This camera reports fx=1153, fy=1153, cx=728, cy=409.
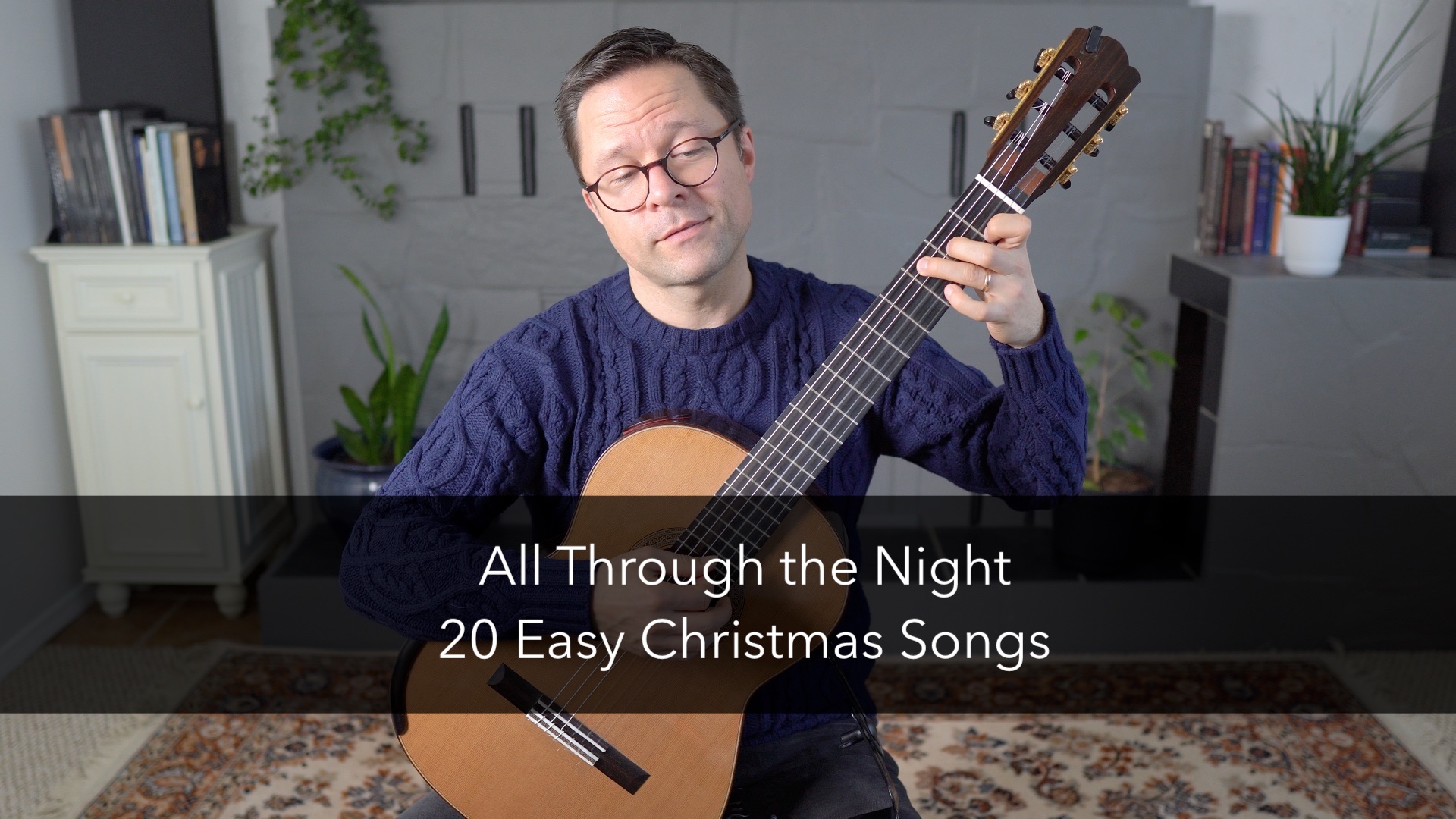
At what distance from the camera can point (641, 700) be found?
1268 millimetres

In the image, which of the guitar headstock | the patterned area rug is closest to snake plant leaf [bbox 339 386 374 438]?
the patterned area rug

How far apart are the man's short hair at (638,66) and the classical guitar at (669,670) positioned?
0.32 meters

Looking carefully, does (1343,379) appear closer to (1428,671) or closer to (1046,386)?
(1428,671)

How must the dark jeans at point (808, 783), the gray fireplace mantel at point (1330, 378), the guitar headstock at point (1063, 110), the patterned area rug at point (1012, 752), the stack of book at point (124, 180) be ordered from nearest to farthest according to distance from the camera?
the guitar headstock at point (1063, 110), the dark jeans at point (808, 783), the patterned area rug at point (1012, 752), the gray fireplace mantel at point (1330, 378), the stack of book at point (124, 180)

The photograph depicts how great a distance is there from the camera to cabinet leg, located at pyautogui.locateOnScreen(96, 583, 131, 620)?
2.95 metres

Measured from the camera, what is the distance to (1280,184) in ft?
9.22

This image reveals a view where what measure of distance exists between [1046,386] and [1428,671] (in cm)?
202

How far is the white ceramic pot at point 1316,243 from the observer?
2.58 m

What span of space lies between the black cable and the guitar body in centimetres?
20

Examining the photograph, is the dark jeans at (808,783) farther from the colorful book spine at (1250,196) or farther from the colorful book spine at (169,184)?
the colorful book spine at (1250,196)

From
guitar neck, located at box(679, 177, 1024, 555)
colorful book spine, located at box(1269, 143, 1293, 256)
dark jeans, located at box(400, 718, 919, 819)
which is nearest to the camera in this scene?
guitar neck, located at box(679, 177, 1024, 555)

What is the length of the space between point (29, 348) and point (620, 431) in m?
2.03

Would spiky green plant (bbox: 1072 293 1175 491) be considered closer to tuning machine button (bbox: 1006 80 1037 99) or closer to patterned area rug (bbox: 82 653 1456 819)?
patterned area rug (bbox: 82 653 1456 819)

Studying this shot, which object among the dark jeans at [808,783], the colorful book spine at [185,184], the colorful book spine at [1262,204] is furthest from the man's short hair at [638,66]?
the colorful book spine at [1262,204]
